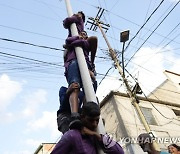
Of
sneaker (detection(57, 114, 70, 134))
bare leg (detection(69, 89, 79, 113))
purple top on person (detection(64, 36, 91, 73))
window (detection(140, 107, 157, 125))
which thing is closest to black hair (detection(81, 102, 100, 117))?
bare leg (detection(69, 89, 79, 113))

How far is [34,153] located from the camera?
27.3m

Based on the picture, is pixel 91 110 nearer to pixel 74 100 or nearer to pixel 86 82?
pixel 86 82

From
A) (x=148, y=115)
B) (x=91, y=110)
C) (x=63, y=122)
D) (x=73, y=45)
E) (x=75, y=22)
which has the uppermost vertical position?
(x=148, y=115)

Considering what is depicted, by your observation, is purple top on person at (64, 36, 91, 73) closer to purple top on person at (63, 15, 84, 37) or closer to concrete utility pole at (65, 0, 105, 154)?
concrete utility pole at (65, 0, 105, 154)

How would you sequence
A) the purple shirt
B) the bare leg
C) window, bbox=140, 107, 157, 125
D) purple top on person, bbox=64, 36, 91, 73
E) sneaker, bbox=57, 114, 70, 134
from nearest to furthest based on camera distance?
the purple shirt, the bare leg, sneaker, bbox=57, 114, 70, 134, purple top on person, bbox=64, 36, 91, 73, window, bbox=140, 107, 157, 125

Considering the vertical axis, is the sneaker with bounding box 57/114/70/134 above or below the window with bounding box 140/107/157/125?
below

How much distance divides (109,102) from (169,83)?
969cm

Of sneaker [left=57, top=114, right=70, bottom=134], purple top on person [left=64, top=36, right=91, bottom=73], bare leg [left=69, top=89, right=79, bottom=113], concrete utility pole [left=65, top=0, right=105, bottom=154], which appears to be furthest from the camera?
purple top on person [left=64, top=36, right=91, bottom=73]

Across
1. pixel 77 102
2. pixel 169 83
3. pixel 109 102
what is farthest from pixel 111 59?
pixel 77 102

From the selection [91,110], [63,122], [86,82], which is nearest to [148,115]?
[63,122]

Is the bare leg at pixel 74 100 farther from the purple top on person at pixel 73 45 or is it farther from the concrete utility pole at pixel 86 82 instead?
the purple top on person at pixel 73 45

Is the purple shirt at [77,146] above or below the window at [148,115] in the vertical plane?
below

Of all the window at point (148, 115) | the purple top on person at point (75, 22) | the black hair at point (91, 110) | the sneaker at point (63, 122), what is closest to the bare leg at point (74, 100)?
the sneaker at point (63, 122)

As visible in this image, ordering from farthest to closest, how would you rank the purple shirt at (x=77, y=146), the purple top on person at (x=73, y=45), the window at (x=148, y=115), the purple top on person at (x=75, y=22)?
the window at (x=148, y=115) < the purple top on person at (x=75, y=22) < the purple top on person at (x=73, y=45) < the purple shirt at (x=77, y=146)
